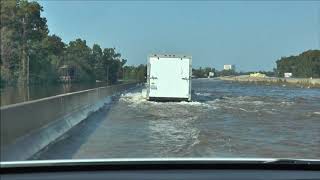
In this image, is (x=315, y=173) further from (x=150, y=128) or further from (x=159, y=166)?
(x=150, y=128)

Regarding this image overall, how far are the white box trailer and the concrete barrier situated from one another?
59.7 feet

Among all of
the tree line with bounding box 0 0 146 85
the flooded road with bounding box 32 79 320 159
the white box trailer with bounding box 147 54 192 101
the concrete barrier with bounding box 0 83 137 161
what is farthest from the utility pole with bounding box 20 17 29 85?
the white box trailer with bounding box 147 54 192 101

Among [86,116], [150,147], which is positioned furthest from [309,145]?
[86,116]

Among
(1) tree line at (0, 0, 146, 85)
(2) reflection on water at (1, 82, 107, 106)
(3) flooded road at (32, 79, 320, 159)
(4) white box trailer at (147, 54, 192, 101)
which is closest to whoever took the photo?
(1) tree line at (0, 0, 146, 85)

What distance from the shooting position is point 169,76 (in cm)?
4200

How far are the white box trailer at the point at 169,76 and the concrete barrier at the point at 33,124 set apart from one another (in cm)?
1819

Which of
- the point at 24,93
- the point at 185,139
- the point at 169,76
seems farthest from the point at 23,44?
the point at 169,76

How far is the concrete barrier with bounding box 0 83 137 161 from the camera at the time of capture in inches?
464

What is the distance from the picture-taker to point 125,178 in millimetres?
4359

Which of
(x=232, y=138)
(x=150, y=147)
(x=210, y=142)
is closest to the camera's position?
(x=150, y=147)

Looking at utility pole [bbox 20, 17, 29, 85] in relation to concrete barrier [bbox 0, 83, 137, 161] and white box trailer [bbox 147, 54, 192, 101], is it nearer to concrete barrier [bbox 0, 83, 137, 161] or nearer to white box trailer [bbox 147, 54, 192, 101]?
concrete barrier [bbox 0, 83, 137, 161]

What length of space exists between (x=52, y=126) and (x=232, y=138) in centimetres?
478

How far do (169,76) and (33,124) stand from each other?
27617 millimetres

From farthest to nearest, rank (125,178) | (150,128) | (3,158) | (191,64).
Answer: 1. (191,64)
2. (150,128)
3. (3,158)
4. (125,178)
